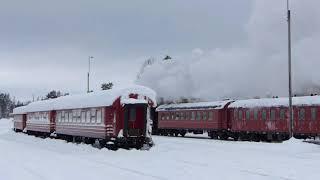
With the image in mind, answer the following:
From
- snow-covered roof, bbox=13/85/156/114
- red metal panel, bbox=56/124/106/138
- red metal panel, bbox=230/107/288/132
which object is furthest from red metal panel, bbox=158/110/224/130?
red metal panel, bbox=56/124/106/138

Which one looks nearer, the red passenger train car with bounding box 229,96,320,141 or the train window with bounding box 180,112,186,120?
the red passenger train car with bounding box 229,96,320,141

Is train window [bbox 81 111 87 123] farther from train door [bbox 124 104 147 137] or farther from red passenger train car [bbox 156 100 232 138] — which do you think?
red passenger train car [bbox 156 100 232 138]

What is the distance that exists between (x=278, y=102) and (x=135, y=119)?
13694 millimetres

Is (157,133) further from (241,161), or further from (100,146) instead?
(241,161)

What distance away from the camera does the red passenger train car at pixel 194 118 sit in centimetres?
4256

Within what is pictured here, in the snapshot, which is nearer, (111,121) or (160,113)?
(111,121)

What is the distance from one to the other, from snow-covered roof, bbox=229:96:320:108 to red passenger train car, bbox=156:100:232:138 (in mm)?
1582

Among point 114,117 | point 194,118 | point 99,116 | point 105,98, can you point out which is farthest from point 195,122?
point 114,117

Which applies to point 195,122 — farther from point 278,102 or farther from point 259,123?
point 278,102

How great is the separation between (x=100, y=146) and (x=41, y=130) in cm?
1862

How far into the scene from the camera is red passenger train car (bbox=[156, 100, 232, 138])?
42562 millimetres

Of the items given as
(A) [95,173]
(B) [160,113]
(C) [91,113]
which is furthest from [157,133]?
(A) [95,173]

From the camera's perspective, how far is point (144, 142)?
26094 millimetres

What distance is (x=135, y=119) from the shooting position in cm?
2655
